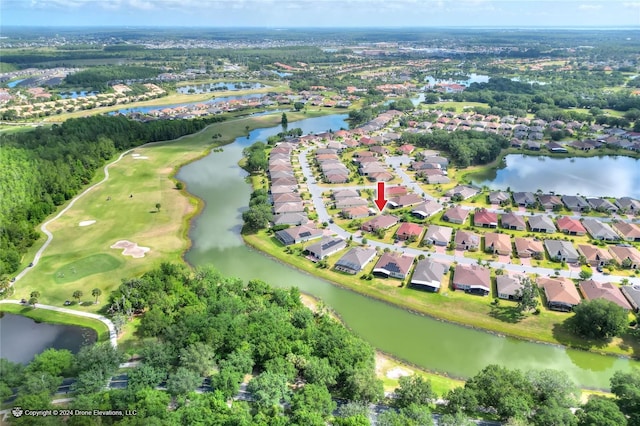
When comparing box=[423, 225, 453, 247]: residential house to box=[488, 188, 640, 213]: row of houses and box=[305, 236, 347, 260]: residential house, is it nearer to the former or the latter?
box=[305, 236, 347, 260]: residential house

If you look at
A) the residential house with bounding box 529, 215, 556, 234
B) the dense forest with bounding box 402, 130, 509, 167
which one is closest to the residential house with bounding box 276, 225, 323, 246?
the residential house with bounding box 529, 215, 556, 234

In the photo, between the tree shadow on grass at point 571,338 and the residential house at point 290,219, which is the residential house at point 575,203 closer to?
the tree shadow on grass at point 571,338

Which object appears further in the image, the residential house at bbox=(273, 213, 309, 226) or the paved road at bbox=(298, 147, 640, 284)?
the residential house at bbox=(273, 213, 309, 226)

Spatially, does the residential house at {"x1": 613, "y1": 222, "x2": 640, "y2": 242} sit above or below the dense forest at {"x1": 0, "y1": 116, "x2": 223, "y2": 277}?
below

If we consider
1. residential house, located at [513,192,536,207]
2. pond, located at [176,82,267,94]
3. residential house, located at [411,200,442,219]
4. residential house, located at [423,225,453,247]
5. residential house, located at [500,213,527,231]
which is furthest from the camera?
pond, located at [176,82,267,94]

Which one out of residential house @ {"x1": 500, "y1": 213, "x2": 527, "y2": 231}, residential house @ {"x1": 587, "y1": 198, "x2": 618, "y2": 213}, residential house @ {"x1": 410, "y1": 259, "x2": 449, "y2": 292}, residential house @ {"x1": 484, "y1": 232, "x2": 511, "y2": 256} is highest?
residential house @ {"x1": 587, "y1": 198, "x2": 618, "y2": 213}

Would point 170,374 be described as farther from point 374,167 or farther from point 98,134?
point 98,134

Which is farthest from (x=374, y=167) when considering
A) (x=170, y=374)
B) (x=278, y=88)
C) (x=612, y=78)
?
(x=612, y=78)

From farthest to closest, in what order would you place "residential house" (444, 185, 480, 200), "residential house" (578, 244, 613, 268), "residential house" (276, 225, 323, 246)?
"residential house" (444, 185, 480, 200)
"residential house" (276, 225, 323, 246)
"residential house" (578, 244, 613, 268)
